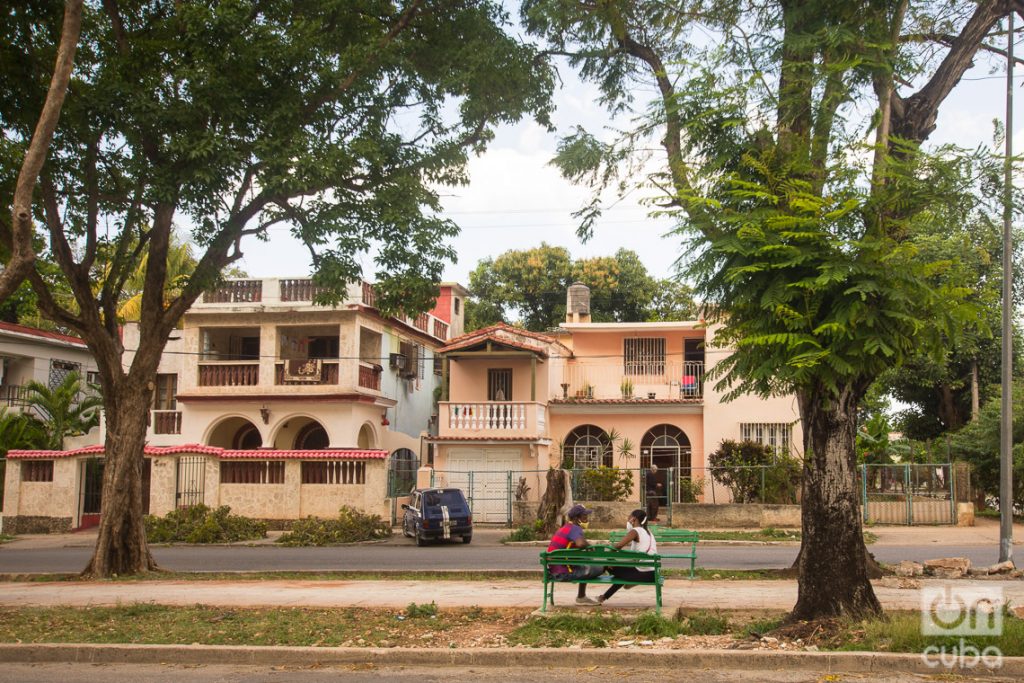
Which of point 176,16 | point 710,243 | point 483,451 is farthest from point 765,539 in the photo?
point 176,16

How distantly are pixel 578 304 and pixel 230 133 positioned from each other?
23.6m

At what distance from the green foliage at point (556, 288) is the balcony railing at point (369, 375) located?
14474mm

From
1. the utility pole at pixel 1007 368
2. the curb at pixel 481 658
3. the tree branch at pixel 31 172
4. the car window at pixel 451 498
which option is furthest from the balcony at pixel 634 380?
the curb at pixel 481 658

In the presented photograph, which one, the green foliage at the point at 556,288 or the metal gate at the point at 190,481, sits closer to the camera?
the metal gate at the point at 190,481

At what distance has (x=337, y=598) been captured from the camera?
13.1 m

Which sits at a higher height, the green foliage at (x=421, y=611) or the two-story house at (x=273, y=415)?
the two-story house at (x=273, y=415)

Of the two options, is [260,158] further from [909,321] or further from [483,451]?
[483,451]

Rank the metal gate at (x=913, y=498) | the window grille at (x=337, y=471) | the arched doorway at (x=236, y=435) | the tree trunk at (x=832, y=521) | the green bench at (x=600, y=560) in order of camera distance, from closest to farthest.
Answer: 1. the tree trunk at (x=832, y=521)
2. the green bench at (x=600, y=560)
3. the metal gate at (x=913, y=498)
4. the window grille at (x=337, y=471)
5. the arched doorway at (x=236, y=435)

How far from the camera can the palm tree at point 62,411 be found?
109 ft

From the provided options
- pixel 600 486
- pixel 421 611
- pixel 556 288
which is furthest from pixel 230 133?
pixel 556 288

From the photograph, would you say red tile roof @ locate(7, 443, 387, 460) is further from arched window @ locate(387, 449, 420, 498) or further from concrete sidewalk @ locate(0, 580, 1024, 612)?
concrete sidewalk @ locate(0, 580, 1024, 612)

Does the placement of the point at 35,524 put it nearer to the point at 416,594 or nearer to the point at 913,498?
the point at 416,594

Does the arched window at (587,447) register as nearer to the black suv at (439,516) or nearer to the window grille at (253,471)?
the black suv at (439,516)

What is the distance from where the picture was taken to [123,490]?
16719 millimetres
